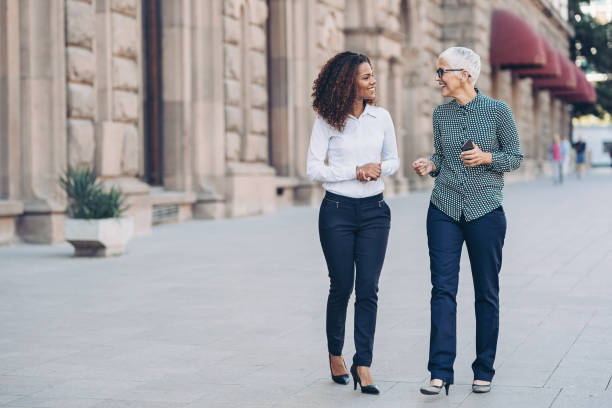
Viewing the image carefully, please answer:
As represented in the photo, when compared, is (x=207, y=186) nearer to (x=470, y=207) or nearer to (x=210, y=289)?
(x=210, y=289)

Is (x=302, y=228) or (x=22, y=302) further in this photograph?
(x=302, y=228)

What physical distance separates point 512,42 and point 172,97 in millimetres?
20191

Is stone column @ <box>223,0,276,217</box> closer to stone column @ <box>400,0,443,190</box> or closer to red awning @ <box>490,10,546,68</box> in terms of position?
stone column @ <box>400,0,443,190</box>

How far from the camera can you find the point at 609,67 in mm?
58250

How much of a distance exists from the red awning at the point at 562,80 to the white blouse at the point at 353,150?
1492 inches

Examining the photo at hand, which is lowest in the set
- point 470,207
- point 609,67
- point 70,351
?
point 70,351

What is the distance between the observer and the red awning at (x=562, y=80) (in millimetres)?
42969

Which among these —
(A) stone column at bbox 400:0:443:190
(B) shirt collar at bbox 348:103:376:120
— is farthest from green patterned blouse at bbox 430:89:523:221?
(A) stone column at bbox 400:0:443:190

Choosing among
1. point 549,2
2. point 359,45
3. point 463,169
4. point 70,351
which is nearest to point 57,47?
point 70,351

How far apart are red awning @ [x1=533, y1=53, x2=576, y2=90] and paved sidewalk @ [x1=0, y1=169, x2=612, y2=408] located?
31289mm

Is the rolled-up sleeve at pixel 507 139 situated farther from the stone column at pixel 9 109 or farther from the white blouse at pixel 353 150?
the stone column at pixel 9 109

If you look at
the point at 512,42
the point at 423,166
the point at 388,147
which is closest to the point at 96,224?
the point at 388,147

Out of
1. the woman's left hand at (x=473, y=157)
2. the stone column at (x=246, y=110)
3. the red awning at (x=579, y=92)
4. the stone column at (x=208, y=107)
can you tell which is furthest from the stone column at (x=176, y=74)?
the red awning at (x=579, y=92)

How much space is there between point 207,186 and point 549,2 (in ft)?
111
